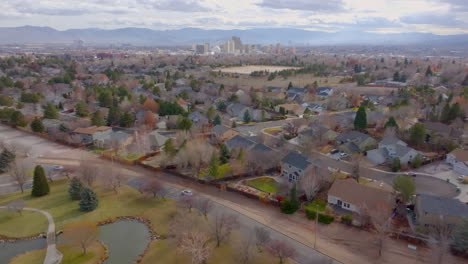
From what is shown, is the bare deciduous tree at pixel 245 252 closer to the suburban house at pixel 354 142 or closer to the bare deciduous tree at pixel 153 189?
the bare deciduous tree at pixel 153 189

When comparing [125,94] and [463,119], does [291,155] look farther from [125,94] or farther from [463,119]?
[125,94]

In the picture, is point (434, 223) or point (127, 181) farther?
point (127, 181)

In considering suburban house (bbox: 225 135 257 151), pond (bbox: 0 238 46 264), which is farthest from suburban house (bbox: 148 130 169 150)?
pond (bbox: 0 238 46 264)

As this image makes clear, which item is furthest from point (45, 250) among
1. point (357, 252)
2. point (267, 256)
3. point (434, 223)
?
point (434, 223)

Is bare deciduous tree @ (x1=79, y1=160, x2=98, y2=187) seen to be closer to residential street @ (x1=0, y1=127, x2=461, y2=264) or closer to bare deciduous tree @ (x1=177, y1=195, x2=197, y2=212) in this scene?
residential street @ (x1=0, y1=127, x2=461, y2=264)

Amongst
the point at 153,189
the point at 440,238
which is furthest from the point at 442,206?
the point at 153,189

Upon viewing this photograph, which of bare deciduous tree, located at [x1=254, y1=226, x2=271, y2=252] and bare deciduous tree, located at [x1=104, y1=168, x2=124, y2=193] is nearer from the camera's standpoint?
bare deciduous tree, located at [x1=254, y1=226, x2=271, y2=252]
